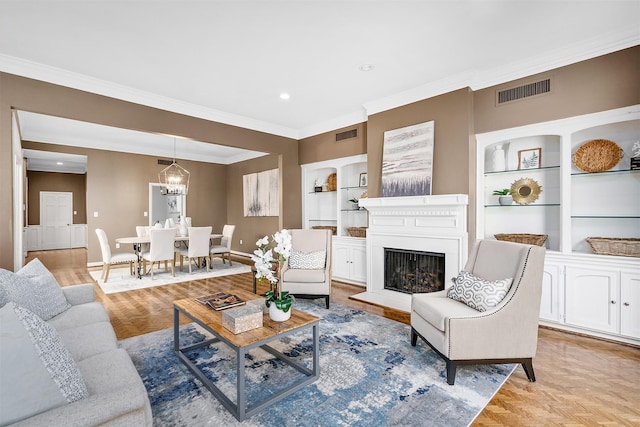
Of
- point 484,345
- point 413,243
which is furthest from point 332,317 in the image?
point 484,345

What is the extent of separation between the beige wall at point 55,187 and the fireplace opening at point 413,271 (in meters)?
10.8

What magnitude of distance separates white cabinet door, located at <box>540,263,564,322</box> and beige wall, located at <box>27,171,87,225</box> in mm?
12585

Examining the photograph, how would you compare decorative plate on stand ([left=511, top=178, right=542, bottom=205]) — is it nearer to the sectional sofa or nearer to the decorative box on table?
the decorative box on table

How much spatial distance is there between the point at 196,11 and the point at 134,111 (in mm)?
2089

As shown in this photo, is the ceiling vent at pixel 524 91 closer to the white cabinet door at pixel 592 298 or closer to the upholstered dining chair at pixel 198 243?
the white cabinet door at pixel 592 298

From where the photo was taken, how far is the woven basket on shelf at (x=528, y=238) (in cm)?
329

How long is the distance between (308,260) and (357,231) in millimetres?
1324

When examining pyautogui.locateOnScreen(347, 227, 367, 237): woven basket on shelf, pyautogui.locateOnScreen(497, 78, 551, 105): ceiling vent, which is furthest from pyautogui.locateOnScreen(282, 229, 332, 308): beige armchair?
pyautogui.locateOnScreen(497, 78, 551, 105): ceiling vent

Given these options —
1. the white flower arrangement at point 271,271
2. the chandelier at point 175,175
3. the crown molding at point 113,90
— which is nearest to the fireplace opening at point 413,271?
the white flower arrangement at point 271,271

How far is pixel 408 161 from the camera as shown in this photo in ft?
13.3

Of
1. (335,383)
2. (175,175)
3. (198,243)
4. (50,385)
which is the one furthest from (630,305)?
(175,175)

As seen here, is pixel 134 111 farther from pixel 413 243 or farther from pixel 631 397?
pixel 631 397

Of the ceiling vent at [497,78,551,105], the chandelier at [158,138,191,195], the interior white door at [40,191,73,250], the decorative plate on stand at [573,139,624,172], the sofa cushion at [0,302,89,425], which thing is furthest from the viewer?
the interior white door at [40,191,73,250]

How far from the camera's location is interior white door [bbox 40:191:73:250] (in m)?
9.58
